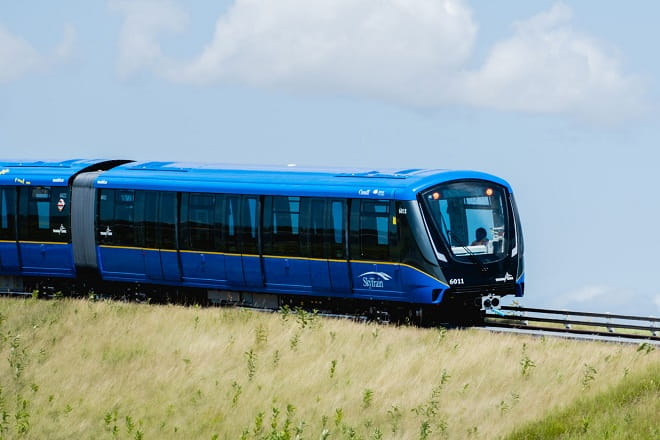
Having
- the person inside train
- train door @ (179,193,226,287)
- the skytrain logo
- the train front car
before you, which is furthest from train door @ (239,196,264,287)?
the person inside train

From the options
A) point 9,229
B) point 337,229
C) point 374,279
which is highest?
point 337,229

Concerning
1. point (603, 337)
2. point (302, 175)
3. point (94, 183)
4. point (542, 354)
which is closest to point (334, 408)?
point (542, 354)

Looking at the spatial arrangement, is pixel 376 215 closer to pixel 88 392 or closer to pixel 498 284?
pixel 498 284

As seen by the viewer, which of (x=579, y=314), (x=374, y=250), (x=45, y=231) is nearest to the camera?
(x=579, y=314)

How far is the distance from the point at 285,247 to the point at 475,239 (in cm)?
404

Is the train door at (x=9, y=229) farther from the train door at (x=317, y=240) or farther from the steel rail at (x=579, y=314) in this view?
the steel rail at (x=579, y=314)

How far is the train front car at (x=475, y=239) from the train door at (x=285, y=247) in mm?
2967

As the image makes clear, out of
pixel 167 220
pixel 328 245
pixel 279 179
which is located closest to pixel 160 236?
pixel 167 220

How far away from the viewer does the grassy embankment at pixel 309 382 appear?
756 inches

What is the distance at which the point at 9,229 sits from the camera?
31.6 metres

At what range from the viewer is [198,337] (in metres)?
24.9

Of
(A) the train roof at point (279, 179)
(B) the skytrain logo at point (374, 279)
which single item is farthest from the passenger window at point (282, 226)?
(B) the skytrain logo at point (374, 279)

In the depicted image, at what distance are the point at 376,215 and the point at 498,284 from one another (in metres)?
2.85

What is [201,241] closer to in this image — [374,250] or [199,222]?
[199,222]
